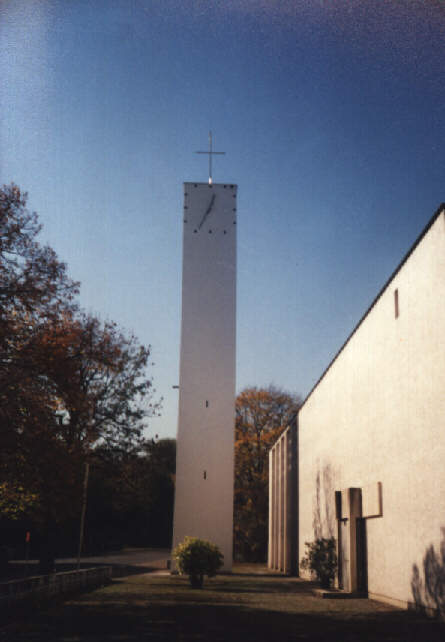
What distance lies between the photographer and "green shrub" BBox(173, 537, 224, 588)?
18.5 metres

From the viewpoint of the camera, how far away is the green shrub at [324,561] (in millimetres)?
18002

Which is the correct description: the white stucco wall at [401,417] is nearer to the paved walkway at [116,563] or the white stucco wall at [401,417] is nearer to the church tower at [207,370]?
the church tower at [207,370]

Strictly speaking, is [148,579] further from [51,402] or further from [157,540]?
[157,540]

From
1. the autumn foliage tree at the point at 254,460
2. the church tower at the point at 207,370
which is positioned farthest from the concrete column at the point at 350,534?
the autumn foliage tree at the point at 254,460

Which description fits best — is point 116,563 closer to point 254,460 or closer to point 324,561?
point 254,460

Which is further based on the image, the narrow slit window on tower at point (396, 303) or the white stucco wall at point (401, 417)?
the narrow slit window on tower at point (396, 303)

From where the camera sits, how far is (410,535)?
12.6 m

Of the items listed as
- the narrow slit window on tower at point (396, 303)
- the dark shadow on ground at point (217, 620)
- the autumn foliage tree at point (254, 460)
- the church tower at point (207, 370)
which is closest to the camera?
the dark shadow on ground at point (217, 620)

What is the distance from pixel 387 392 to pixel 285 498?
60.0 ft

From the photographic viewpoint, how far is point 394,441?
45.2 feet

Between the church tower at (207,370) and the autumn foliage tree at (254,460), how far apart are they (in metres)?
14.0

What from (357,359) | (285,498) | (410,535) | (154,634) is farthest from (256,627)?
(285,498)

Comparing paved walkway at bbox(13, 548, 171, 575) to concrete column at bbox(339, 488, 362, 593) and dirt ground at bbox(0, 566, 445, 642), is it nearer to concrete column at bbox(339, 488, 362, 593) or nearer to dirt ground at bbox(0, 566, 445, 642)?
dirt ground at bbox(0, 566, 445, 642)

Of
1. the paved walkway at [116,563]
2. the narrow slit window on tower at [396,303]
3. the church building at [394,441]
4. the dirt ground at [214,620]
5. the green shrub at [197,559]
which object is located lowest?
the paved walkway at [116,563]
